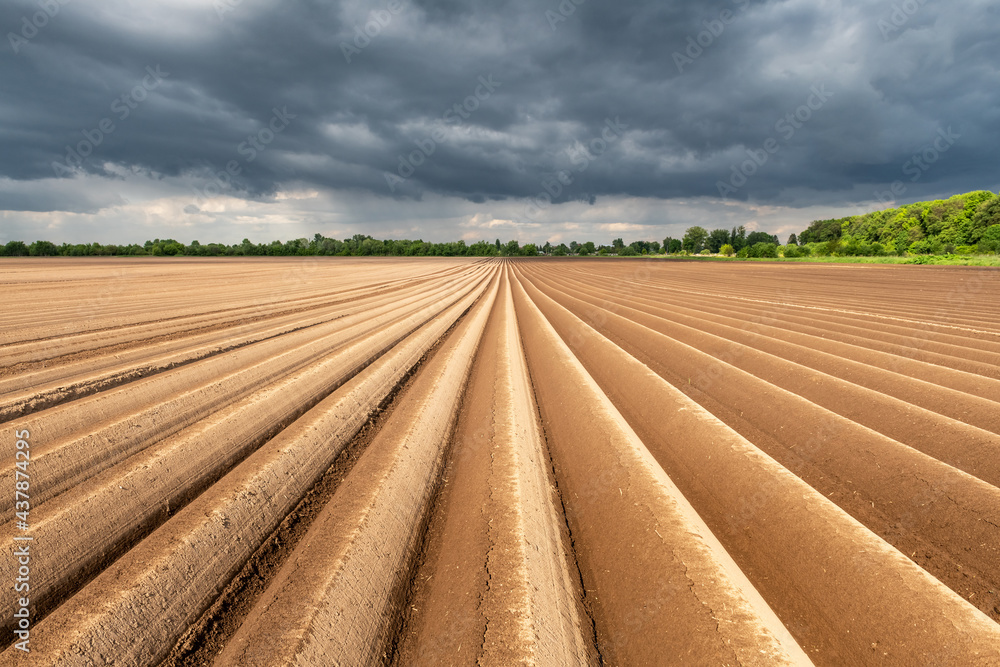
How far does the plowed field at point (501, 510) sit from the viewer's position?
6.27 feet

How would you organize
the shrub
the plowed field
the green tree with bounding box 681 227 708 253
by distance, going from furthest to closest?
the green tree with bounding box 681 227 708 253 → the shrub → the plowed field

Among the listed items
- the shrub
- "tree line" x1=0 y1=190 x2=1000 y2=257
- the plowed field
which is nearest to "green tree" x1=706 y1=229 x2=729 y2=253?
"tree line" x1=0 y1=190 x2=1000 y2=257

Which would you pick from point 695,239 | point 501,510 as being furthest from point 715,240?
point 501,510

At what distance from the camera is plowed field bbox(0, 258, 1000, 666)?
191cm

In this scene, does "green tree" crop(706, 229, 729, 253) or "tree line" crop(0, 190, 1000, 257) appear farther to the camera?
"green tree" crop(706, 229, 729, 253)

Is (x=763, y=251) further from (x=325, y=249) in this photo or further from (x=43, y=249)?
(x=43, y=249)

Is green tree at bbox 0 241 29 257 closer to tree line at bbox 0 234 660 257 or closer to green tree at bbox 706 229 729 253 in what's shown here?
tree line at bbox 0 234 660 257

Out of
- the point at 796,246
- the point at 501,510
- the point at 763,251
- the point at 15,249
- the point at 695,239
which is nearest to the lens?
the point at 501,510

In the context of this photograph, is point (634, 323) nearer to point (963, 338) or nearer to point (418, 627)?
point (963, 338)

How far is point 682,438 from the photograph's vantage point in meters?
3.88

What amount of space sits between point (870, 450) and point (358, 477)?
4.20m

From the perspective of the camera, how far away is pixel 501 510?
278cm

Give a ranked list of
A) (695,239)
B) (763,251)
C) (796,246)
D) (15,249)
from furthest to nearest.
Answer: (695,239), (796,246), (763,251), (15,249)

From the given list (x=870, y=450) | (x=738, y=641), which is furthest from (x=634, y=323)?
(x=738, y=641)
